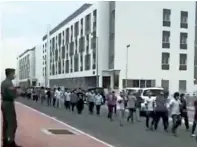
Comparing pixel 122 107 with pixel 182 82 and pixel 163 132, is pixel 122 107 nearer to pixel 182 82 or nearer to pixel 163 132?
pixel 163 132

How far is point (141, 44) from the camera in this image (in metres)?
57.3

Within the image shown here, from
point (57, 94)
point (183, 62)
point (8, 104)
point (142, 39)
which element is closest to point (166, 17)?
point (142, 39)

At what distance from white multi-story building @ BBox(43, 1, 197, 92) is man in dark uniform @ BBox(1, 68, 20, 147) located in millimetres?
46769

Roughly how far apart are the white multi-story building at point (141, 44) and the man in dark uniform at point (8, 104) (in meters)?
46.8

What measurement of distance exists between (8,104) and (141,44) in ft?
163

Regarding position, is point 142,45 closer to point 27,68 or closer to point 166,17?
point 166,17

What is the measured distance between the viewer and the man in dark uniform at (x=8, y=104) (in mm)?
8281

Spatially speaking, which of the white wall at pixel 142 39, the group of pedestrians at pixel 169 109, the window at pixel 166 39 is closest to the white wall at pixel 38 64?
the window at pixel 166 39

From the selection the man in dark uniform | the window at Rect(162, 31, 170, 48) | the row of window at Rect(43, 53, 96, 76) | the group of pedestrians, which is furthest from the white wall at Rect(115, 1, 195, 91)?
the man in dark uniform

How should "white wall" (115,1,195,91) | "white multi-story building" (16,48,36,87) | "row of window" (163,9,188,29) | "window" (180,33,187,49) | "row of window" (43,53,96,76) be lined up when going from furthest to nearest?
"white multi-story building" (16,48,36,87) < "row of window" (43,53,96,76) < "window" (180,33,187,49) < "row of window" (163,9,188,29) < "white wall" (115,1,195,91)

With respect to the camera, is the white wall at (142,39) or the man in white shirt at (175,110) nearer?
the man in white shirt at (175,110)

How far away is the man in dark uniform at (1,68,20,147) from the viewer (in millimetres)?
8281

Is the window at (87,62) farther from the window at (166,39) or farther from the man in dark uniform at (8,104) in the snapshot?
the man in dark uniform at (8,104)

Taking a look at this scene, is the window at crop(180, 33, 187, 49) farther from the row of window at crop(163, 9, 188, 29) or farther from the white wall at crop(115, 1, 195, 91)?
the white wall at crop(115, 1, 195, 91)
